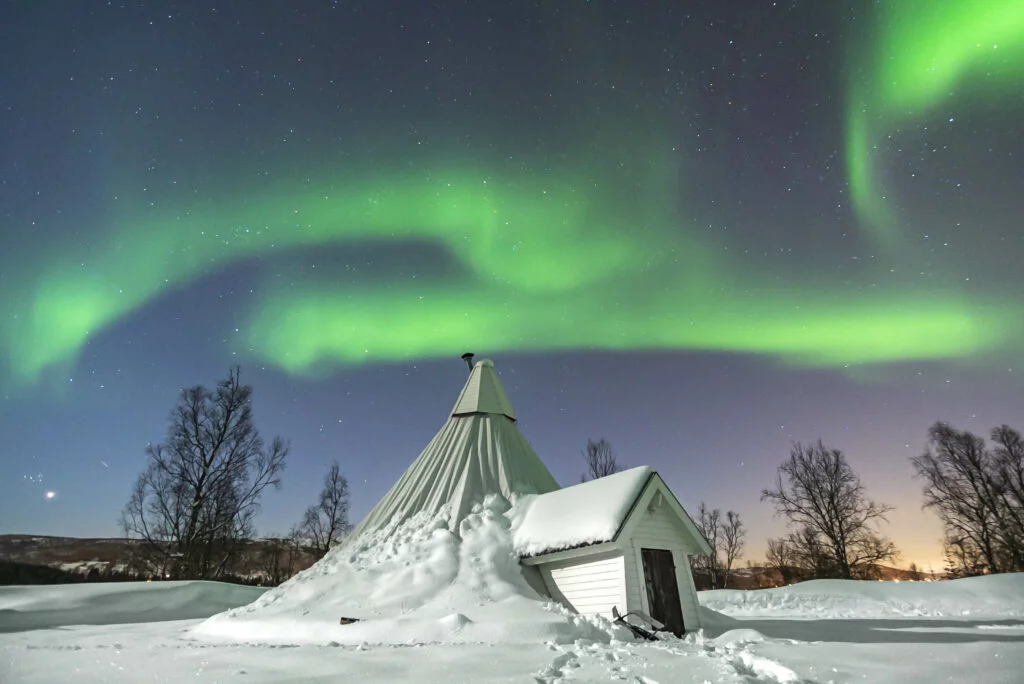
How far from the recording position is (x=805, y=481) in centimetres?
3281

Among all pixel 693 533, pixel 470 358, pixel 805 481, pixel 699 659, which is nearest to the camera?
pixel 699 659

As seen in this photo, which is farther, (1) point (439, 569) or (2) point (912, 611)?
(2) point (912, 611)

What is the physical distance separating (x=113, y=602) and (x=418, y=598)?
15.1m

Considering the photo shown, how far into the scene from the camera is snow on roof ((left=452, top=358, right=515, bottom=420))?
18.7 m

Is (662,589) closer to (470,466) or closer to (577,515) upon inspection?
(577,515)

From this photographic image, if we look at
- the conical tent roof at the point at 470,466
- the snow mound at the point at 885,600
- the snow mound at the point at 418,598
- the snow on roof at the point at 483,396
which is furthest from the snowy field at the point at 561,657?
the snow on roof at the point at 483,396

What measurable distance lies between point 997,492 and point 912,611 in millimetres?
17359

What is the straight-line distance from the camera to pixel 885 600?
62.4 ft

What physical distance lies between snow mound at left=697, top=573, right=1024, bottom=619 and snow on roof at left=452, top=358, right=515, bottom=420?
393 inches

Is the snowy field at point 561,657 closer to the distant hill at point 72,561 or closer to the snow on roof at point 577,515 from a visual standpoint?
the snow on roof at point 577,515

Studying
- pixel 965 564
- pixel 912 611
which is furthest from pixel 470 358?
pixel 965 564

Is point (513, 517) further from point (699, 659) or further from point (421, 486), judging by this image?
point (699, 659)

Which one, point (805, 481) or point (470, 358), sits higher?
point (470, 358)

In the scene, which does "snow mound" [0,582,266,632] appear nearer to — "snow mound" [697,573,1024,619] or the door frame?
the door frame
